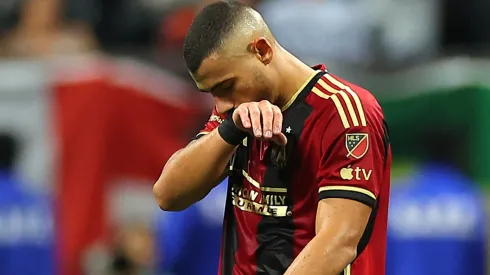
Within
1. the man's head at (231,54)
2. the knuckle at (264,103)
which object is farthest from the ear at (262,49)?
the knuckle at (264,103)

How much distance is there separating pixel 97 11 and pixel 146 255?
11.7 feet

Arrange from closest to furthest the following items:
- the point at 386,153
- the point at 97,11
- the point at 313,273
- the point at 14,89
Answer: the point at 313,273, the point at 386,153, the point at 14,89, the point at 97,11

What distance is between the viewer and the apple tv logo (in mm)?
3609

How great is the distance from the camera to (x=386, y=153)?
12.5 feet

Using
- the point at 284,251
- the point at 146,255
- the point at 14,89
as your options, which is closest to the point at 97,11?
the point at 14,89

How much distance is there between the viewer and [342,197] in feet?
11.8

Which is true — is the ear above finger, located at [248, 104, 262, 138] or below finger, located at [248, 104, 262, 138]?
above

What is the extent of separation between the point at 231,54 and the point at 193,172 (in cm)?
47

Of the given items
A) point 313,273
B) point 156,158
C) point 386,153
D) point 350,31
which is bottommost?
point 313,273

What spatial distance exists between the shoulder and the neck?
5cm

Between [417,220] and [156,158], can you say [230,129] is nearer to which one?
[417,220]

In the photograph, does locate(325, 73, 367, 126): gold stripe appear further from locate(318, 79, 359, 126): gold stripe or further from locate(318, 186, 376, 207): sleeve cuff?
locate(318, 186, 376, 207): sleeve cuff

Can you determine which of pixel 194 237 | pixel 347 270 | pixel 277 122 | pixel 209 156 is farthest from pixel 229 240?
pixel 194 237

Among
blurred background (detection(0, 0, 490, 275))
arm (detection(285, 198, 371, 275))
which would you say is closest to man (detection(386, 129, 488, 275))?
blurred background (detection(0, 0, 490, 275))
